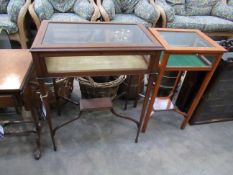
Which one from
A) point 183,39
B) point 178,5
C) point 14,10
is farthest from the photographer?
point 178,5

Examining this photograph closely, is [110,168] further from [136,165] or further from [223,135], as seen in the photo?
[223,135]

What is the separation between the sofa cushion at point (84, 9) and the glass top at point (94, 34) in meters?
→ 1.25

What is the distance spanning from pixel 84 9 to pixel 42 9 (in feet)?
1.64

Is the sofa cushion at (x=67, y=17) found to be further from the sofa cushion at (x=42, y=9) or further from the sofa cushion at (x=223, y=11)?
the sofa cushion at (x=223, y=11)

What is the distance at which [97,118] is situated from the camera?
5.51ft

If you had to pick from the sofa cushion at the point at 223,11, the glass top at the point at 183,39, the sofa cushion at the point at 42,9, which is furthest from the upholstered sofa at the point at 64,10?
the sofa cushion at the point at 223,11

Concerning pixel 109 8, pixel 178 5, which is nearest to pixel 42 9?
pixel 109 8

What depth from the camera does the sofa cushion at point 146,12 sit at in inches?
95.9

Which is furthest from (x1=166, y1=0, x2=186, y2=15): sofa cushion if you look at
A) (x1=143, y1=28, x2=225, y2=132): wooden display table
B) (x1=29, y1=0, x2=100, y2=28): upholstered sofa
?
(x1=143, y1=28, x2=225, y2=132): wooden display table

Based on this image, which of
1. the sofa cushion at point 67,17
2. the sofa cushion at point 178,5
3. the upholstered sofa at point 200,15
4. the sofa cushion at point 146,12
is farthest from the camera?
the sofa cushion at point 178,5

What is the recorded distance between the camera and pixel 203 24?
2674 mm

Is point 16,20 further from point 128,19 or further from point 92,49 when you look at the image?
point 92,49

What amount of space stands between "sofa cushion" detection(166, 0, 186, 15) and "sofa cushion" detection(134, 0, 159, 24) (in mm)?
497

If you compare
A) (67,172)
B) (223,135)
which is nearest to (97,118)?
(67,172)
